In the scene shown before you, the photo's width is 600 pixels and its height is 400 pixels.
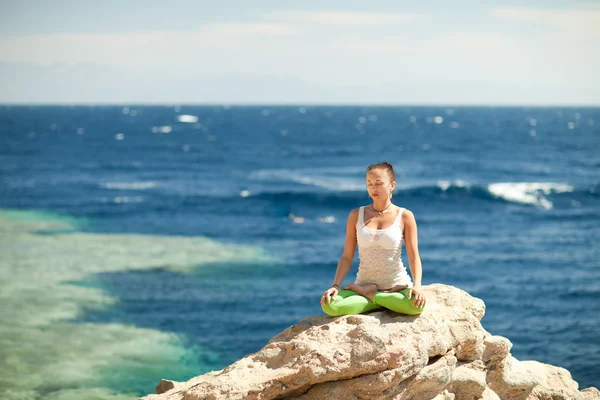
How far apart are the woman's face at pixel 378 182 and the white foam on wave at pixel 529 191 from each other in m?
49.4

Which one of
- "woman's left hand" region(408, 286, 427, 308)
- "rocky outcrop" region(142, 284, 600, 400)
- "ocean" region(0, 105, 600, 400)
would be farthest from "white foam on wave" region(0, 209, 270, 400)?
"woman's left hand" region(408, 286, 427, 308)

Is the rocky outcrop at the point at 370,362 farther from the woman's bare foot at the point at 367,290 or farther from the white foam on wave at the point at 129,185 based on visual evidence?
the white foam on wave at the point at 129,185

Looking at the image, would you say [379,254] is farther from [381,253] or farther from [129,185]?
[129,185]

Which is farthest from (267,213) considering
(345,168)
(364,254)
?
(364,254)

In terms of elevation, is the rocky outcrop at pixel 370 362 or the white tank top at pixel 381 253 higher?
the white tank top at pixel 381 253

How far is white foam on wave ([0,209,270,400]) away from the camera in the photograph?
1992cm

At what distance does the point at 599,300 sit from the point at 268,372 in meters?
26.3

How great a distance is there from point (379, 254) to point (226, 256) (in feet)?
94.5

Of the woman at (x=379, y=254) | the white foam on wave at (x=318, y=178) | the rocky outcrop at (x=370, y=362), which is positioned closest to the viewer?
the rocky outcrop at (x=370, y=362)

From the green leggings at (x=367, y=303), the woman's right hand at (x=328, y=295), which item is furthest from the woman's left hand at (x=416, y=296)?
the woman's right hand at (x=328, y=295)

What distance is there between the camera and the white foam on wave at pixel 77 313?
19.9m

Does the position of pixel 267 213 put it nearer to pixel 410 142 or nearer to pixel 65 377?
pixel 65 377

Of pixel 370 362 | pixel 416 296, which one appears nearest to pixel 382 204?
pixel 416 296

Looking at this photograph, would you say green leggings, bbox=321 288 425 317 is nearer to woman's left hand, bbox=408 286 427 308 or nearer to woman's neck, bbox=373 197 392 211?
woman's left hand, bbox=408 286 427 308
